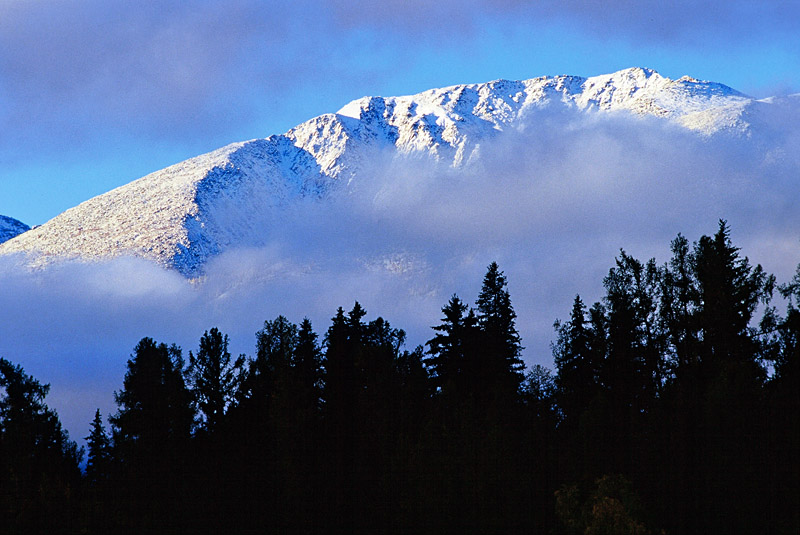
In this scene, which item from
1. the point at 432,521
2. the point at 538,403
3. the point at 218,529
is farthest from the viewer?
the point at 538,403

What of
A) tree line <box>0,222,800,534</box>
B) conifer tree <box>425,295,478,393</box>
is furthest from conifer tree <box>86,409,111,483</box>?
conifer tree <box>425,295,478,393</box>

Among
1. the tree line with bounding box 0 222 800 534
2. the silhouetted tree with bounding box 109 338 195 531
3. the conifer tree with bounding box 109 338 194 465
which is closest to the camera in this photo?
the tree line with bounding box 0 222 800 534

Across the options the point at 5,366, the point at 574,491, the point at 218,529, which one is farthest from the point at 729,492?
the point at 5,366

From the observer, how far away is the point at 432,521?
175 ft

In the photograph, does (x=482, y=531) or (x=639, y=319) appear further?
(x=639, y=319)

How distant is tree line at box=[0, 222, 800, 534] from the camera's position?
48.6 meters

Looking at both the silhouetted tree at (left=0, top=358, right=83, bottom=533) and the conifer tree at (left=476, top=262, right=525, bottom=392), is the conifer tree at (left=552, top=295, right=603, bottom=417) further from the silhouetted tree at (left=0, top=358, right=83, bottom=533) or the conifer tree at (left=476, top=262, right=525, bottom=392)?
the silhouetted tree at (left=0, top=358, right=83, bottom=533)

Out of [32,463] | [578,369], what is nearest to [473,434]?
[578,369]

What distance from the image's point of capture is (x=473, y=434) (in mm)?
53875

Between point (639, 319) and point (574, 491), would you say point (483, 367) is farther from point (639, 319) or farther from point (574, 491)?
point (574, 491)

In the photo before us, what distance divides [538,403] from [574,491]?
26835 millimetres

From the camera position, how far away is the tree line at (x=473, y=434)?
48.6 metres

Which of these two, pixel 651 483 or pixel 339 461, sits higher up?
pixel 339 461

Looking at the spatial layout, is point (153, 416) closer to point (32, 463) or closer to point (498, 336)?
point (32, 463)
